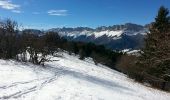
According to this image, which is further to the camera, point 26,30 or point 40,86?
point 26,30

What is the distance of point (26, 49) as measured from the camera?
36344mm

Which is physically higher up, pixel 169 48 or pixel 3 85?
pixel 169 48

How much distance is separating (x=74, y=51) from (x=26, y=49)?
7043 cm

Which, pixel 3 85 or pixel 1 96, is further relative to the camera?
pixel 3 85

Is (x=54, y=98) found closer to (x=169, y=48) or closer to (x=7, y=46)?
(x=169, y=48)

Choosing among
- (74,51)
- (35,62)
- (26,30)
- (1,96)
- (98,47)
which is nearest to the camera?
(1,96)

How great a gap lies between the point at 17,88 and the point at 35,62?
1780 cm

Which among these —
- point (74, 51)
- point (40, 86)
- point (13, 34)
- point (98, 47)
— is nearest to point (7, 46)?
point (13, 34)

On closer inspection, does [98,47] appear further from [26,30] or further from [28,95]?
[28,95]

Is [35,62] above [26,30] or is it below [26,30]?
below

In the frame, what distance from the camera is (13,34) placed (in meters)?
35.7

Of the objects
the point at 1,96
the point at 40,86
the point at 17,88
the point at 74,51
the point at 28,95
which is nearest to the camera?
the point at 1,96

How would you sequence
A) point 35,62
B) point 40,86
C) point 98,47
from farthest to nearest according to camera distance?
point 98,47
point 35,62
point 40,86

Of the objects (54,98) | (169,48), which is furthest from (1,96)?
(169,48)
